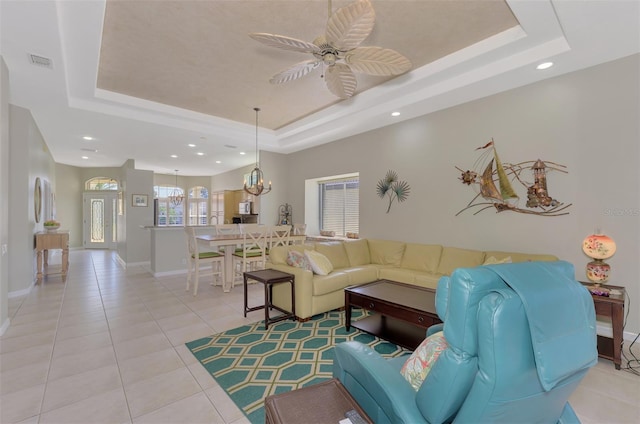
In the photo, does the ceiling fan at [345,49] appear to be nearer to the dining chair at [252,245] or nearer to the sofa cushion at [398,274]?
the sofa cushion at [398,274]

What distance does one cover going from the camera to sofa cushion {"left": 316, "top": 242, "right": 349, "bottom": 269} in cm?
465

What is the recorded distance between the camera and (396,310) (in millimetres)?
2850

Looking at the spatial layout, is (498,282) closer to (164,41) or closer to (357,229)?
(164,41)

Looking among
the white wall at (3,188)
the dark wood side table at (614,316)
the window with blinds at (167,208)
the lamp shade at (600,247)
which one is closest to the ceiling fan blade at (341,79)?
the lamp shade at (600,247)

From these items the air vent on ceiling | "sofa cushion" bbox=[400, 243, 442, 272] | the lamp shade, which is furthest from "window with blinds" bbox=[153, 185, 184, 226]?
the lamp shade

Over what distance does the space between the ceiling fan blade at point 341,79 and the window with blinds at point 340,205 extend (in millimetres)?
3204

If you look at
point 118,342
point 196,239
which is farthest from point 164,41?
point 118,342

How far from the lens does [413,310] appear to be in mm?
2707

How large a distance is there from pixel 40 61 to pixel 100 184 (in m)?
9.09

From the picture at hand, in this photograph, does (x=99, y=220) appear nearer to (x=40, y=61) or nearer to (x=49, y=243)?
(x=49, y=243)

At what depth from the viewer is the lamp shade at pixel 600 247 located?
284 centimetres

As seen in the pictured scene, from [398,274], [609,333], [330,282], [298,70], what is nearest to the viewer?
[298,70]

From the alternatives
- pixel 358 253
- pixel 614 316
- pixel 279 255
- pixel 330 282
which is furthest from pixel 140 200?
pixel 614 316

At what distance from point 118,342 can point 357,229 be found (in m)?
4.50
